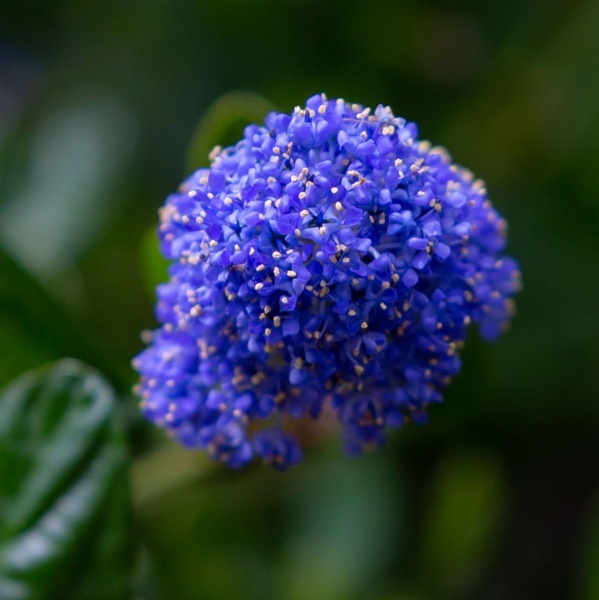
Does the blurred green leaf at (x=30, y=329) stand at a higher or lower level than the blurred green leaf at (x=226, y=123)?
lower

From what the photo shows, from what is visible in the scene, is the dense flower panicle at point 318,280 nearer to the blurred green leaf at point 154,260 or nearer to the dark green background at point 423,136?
the blurred green leaf at point 154,260

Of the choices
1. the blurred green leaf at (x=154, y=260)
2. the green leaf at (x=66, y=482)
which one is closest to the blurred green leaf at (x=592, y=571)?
the green leaf at (x=66, y=482)

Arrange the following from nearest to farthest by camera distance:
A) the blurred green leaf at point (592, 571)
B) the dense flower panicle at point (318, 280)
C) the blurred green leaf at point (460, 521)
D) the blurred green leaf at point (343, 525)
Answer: the dense flower panicle at point (318, 280) < the blurred green leaf at point (592, 571) < the blurred green leaf at point (460, 521) < the blurred green leaf at point (343, 525)

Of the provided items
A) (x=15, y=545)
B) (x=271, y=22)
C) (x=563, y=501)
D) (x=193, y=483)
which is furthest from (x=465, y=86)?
(x=15, y=545)

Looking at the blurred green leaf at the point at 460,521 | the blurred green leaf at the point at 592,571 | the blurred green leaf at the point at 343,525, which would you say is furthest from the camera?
the blurred green leaf at the point at 343,525

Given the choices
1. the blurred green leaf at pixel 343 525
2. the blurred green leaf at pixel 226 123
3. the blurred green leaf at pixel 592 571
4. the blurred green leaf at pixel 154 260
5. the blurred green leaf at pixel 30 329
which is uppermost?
the blurred green leaf at pixel 226 123

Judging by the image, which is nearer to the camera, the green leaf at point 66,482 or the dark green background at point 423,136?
the green leaf at point 66,482

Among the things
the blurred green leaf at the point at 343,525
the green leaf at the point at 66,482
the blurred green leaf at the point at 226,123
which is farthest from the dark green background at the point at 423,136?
the blurred green leaf at the point at 226,123
